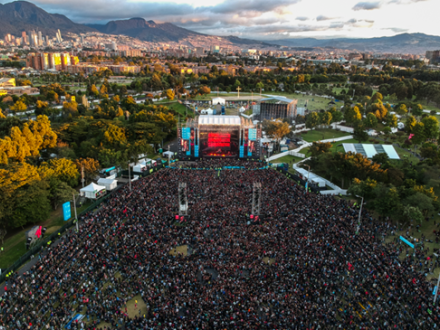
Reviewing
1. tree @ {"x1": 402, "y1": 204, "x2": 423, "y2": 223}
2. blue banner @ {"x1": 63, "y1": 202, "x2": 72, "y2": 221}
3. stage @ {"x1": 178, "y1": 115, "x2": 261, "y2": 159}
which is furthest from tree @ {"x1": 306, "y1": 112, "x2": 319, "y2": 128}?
blue banner @ {"x1": 63, "y1": 202, "x2": 72, "y2": 221}

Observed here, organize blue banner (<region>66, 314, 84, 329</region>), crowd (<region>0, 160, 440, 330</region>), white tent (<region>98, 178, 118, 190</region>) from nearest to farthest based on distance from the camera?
blue banner (<region>66, 314, 84, 329</region>) < crowd (<region>0, 160, 440, 330</region>) < white tent (<region>98, 178, 118, 190</region>)

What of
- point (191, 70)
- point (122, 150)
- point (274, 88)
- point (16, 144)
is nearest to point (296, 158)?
point (122, 150)

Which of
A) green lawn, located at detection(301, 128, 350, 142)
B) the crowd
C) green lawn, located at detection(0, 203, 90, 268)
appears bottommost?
green lawn, located at detection(0, 203, 90, 268)

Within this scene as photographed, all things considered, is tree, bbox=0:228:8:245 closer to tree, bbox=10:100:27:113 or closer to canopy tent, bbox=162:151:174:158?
canopy tent, bbox=162:151:174:158

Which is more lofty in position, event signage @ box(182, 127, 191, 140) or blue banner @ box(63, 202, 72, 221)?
event signage @ box(182, 127, 191, 140)

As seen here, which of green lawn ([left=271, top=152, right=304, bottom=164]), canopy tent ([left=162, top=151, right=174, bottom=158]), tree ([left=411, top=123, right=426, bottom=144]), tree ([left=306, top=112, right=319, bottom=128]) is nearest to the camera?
canopy tent ([left=162, top=151, right=174, bottom=158])

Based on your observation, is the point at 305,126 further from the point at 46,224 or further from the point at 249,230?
the point at 46,224

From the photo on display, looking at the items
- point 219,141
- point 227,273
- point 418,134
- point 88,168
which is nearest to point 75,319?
point 227,273
